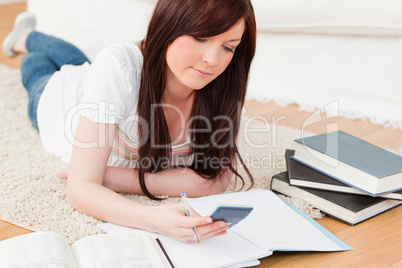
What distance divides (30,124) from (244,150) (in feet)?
2.51

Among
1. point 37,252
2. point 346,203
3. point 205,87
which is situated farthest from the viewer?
point 205,87

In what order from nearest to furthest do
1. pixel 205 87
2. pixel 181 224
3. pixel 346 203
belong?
pixel 181 224 < pixel 346 203 < pixel 205 87

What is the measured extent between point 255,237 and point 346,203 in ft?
0.91

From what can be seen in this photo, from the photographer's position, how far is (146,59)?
1.17 meters

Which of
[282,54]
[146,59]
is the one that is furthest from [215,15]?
[282,54]

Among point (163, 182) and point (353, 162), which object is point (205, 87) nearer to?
point (163, 182)

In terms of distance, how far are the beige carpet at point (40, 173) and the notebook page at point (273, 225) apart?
0.09m

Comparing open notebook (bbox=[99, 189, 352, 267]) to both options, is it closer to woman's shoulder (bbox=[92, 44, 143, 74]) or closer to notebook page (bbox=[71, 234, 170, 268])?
notebook page (bbox=[71, 234, 170, 268])

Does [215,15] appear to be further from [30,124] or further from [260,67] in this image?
[260,67]

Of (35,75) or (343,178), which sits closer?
(343,178)

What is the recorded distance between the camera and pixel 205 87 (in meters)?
1.28

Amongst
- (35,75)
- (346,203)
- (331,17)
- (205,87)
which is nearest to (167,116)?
(205,87)

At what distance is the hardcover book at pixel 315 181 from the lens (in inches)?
46.6

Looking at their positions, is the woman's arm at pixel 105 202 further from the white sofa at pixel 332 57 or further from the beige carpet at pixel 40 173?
the white sofa at pixel 332 57
